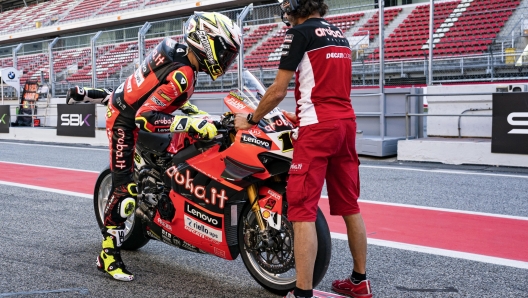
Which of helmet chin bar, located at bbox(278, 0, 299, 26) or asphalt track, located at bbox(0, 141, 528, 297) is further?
asphalt track, located at bbox(0, 141, 528, 297)

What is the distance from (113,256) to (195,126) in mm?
1244

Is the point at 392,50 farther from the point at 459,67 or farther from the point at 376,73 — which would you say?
the point at 376,73

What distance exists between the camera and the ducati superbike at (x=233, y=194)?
349 centimetres

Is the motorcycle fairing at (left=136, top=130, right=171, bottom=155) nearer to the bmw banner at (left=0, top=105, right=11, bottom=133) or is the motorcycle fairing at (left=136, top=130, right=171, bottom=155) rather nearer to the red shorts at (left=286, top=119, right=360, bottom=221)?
the red shorts at (left=286, top=119, right=360, bottom=221)

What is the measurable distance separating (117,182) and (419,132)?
889 centimetres

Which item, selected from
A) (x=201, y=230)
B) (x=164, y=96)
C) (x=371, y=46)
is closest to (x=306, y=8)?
(x=164, y=96)

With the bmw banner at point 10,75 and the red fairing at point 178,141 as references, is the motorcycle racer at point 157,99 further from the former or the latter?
the bmw banner at point 10,75

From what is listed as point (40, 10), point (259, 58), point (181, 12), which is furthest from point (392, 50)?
point (40, 10)

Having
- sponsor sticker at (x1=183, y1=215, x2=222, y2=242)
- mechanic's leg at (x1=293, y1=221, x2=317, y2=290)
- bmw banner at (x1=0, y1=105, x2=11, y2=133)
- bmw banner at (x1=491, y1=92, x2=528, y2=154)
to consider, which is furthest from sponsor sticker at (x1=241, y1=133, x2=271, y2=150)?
bmw banner at (x1=0, y1=105, x2=11, y2=133)

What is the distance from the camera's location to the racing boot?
406 cm

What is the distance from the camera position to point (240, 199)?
3.69m

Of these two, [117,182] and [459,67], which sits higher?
[459,67]

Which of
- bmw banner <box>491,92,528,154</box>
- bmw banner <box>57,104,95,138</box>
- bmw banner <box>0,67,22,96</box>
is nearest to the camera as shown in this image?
bmw banner <box>491,92,528,154</box>

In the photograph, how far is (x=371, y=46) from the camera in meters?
15.7
